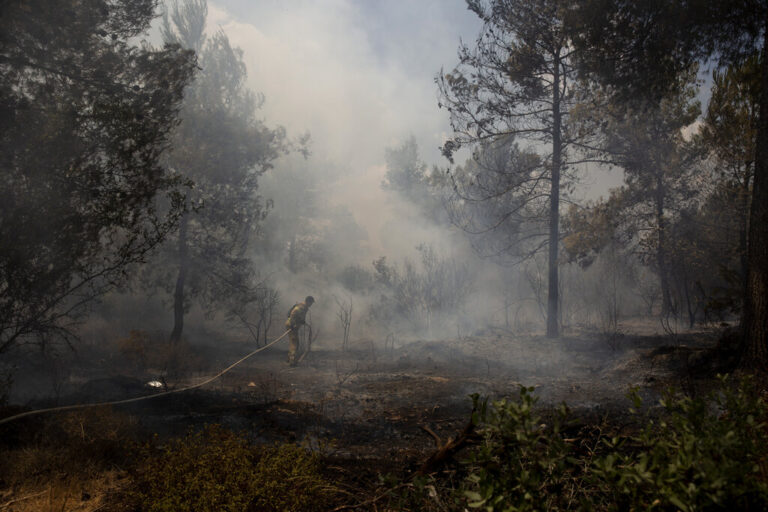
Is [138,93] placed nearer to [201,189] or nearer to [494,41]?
[201,189]

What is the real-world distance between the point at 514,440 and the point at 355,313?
→ 2273cm

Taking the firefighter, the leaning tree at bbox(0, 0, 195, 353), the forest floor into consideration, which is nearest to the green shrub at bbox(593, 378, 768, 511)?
the forest floor

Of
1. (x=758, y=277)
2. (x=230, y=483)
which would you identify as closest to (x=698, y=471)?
(x=230, y=483)

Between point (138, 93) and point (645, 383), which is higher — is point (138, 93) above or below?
above

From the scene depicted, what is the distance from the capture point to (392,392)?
7793 millimetres

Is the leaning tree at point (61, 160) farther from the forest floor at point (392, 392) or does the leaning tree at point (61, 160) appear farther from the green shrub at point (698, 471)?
the green shrub at point (698, 471)

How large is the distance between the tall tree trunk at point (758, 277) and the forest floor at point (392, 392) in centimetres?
81

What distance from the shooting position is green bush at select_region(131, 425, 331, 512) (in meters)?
2.78

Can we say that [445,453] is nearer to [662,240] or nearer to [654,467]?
[654,467]

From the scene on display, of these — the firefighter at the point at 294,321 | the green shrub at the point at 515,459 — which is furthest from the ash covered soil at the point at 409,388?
the green shrub at the point at 515,459

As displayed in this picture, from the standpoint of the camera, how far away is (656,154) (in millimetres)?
15789

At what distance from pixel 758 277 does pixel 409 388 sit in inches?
220

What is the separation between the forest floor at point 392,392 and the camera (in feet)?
14.6

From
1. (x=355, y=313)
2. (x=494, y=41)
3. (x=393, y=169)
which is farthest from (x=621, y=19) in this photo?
(x=393, y=169)
